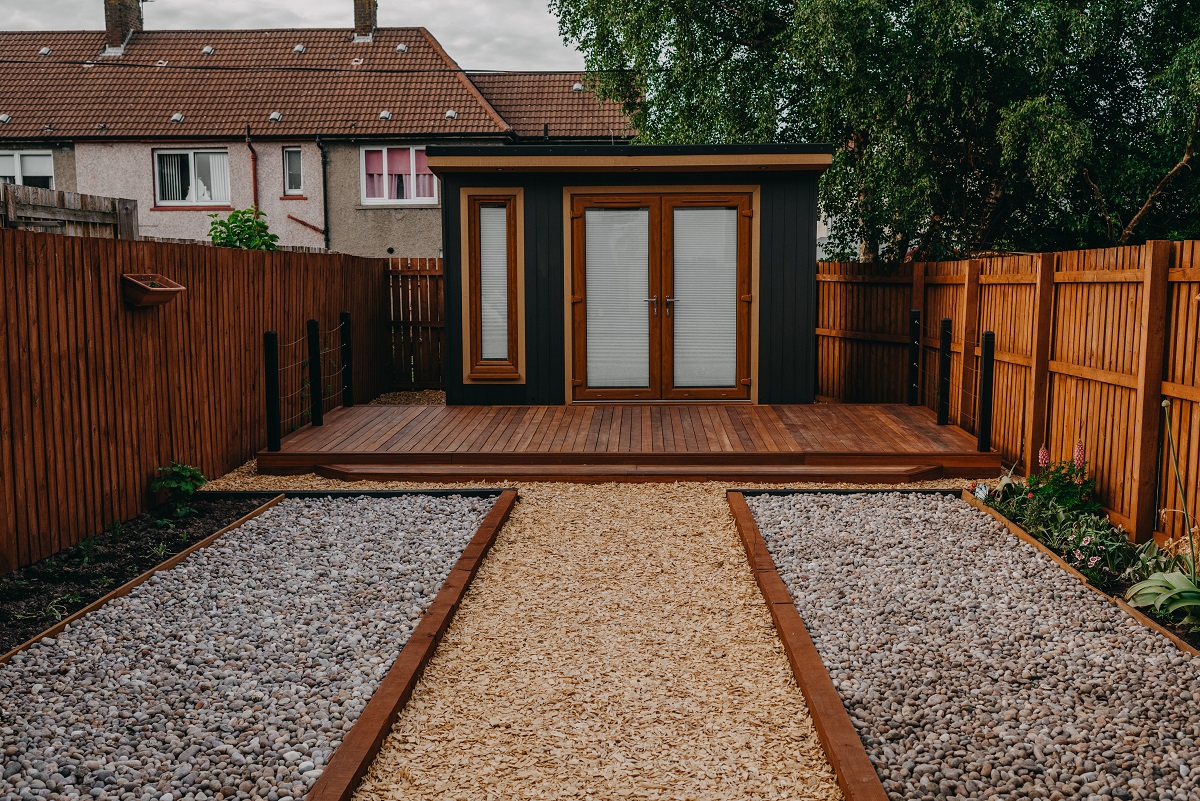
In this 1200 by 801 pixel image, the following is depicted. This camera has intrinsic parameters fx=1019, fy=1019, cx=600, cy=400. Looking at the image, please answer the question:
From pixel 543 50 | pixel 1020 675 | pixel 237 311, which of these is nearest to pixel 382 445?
pixel 237 311

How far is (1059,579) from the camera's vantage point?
518cm

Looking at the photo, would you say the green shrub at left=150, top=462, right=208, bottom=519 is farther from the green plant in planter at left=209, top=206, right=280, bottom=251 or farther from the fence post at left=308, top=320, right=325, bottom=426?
the green plant in planter at left=209, top=206, right=280, bottom=251

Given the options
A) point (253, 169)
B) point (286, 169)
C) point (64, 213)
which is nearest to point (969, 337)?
point (64, 213)

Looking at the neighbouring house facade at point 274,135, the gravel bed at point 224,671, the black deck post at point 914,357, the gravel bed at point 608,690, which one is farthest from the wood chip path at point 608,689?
the neighbouring house facade at point 274,135

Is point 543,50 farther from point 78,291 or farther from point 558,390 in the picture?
point 78,291

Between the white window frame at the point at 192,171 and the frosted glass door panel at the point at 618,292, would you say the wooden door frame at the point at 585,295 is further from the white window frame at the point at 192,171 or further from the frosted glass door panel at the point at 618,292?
the white window frame at the point at 192,171

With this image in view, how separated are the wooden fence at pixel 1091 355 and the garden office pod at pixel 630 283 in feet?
5.13

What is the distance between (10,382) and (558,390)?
243 inches

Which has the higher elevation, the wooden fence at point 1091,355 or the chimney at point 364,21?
the chimney at point 364,21

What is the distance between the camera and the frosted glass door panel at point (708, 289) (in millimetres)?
10438

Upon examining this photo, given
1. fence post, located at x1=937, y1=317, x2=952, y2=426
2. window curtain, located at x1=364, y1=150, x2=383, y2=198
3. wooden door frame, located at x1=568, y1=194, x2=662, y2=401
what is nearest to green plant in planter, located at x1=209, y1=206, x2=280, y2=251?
wooden door frame, located at x1=568, y1=194, x2=662, y2=401

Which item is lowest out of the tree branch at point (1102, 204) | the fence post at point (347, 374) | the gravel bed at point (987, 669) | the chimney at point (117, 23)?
the gravel bed at point (987, 669)

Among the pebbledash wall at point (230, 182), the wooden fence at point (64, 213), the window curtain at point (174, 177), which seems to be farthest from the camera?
the window curtain at point (174, 177)

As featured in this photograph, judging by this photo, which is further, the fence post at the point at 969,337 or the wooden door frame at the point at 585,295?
the wooden door frame at the point at 585,295
